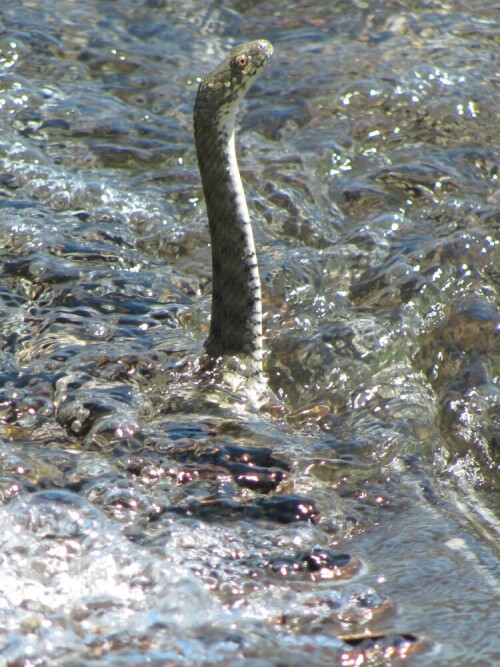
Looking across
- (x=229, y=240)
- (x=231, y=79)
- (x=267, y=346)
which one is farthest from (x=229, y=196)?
(x=267, y=346)

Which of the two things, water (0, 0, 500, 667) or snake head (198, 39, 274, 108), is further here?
snake head (198, 39, 274, 108)

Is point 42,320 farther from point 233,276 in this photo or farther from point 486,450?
point 486,450

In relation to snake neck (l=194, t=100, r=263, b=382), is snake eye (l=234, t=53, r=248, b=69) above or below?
above

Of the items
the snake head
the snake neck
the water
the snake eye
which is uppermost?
the snake eye

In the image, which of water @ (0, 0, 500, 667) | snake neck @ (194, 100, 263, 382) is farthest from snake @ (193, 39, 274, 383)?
water @ (0, 0, 500, 667)

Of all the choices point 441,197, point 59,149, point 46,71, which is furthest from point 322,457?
point 46,71

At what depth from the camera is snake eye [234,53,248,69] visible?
146 inches

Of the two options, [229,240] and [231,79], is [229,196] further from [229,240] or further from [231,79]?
[231,79]

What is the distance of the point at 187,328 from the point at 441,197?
5.86 ft

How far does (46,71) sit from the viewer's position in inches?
262

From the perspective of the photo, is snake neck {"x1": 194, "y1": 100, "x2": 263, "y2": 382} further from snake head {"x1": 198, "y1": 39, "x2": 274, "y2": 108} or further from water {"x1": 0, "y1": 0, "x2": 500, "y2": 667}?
water {"x1": 0, "y1": 0, "x2": 500, "y2": 667}

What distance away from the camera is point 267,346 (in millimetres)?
4543

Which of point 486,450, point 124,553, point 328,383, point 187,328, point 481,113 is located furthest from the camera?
point 481,113

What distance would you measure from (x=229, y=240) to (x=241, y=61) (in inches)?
25.1
